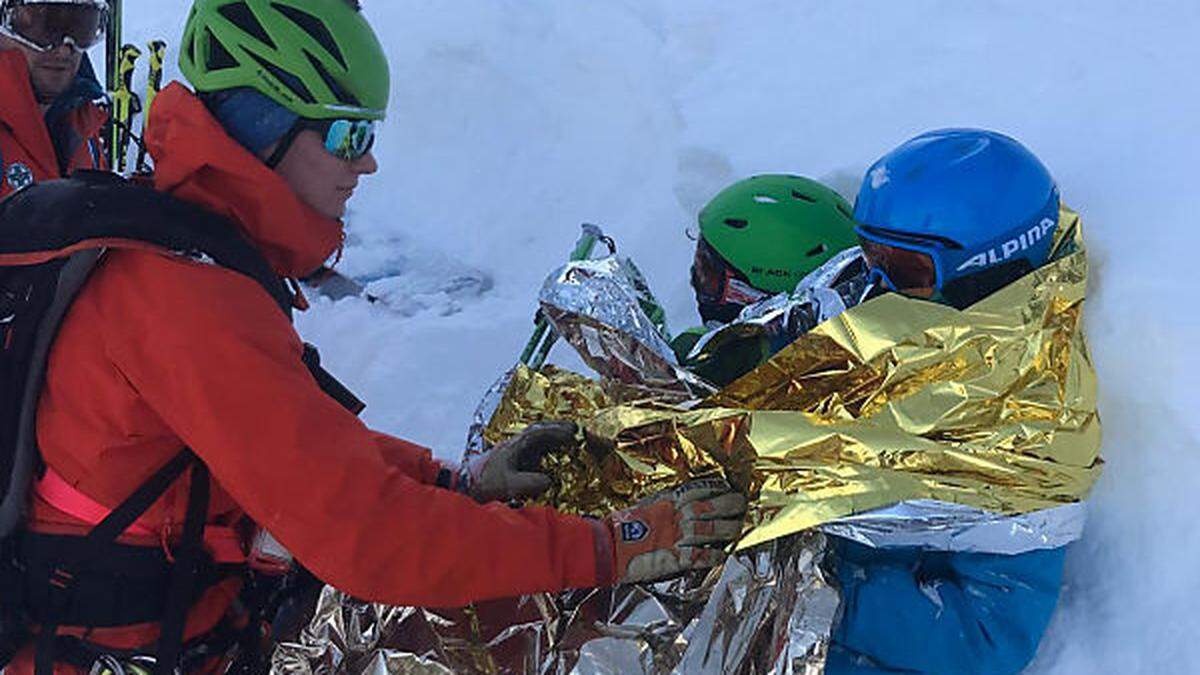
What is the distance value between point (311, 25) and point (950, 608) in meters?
1.59

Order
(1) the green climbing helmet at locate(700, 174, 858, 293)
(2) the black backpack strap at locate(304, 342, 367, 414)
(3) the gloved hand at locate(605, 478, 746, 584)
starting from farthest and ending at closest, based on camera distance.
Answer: (1) the green climbing helmet at locate(700, 174, 858, 293) → (2) the black backpack strap at locate(304, 342, 367, 414) → (3) the gloved hand at locate(605, 478, 746, 584)

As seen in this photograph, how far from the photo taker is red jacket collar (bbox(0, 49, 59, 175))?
3994mm

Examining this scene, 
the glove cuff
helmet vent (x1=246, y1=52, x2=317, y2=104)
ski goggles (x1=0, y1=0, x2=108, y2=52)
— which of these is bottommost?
the glove cuff

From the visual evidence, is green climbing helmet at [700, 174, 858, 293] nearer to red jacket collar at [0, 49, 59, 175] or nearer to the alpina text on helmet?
the alpina text on helmet

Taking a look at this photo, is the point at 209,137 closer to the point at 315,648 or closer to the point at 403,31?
the point at 315,648

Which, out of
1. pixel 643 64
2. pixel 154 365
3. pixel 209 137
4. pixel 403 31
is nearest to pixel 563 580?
pixel 154 365

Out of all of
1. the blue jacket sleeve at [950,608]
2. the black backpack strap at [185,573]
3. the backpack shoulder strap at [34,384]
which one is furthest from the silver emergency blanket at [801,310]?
the backpack shoulder strap at [34,384]

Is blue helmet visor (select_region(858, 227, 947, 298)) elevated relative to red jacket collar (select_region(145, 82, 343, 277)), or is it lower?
elevated

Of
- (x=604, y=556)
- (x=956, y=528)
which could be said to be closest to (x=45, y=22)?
(x=604, y=556)

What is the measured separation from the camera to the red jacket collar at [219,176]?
2170 mm

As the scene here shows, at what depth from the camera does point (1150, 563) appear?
2389 millimetres

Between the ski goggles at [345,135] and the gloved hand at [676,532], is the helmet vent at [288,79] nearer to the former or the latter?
the ski goggles at [345,135]

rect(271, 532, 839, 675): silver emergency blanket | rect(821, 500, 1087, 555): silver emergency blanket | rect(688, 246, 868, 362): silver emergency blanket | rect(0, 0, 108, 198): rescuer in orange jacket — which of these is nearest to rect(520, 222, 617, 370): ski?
rect(688, 246, 868, 362): silver emergency blanket

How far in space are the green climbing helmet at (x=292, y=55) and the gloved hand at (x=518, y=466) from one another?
0.80 metres
